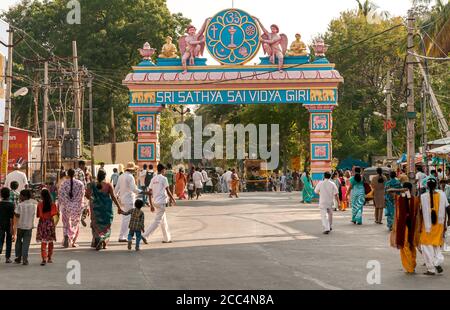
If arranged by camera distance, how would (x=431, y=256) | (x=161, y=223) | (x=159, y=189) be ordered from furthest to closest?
(x=159, y=189)
(x=161, y=223)
(x=431, y=256)

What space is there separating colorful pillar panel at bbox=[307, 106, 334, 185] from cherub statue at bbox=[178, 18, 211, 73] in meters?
5.78

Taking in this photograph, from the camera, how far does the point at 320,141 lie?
3641 centimetres

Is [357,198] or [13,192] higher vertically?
[13,192]

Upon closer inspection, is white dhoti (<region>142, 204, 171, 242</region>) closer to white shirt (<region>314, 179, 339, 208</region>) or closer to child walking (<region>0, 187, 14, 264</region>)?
child walking (<region>0, 187, 14, 264</region>)

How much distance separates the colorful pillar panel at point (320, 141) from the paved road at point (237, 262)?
558 inches

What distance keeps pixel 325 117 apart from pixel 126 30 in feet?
91.8

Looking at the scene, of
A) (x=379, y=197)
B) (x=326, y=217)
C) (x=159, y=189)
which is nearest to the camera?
(x=159, y=189)

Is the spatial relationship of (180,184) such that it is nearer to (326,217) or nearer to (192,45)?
(192,45)

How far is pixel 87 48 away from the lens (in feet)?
194

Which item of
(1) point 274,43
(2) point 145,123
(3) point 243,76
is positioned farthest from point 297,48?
(2) point 145,123

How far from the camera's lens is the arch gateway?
118 ft

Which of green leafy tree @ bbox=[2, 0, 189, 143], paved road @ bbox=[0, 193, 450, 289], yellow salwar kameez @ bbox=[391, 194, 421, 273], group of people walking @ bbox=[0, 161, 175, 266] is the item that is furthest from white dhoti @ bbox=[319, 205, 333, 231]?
green leafy tree @ bbox=[2, 0, 189, 143]

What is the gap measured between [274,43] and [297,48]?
1.14 meters
